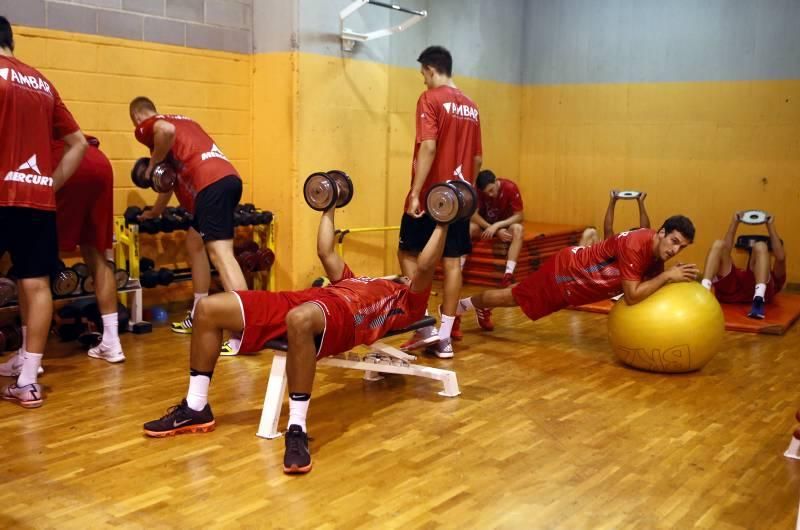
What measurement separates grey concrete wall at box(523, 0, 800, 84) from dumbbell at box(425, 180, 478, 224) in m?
3.61

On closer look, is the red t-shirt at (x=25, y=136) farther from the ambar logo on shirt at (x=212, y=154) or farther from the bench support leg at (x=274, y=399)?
the bench support leg at (x=274, y=399)

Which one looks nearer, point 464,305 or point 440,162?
point 440,162

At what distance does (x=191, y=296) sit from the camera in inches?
176

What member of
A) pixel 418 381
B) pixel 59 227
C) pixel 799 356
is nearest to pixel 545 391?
pixel 418 381

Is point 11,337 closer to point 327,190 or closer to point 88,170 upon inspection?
point 88,170

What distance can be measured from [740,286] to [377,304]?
2.57 metres

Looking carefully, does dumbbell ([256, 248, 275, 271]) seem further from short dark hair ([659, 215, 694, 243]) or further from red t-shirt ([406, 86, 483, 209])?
short dark hair ([659, 215, 694, 243])

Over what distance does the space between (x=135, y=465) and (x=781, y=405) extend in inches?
84.2

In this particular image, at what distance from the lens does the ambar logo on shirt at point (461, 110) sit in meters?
3.46

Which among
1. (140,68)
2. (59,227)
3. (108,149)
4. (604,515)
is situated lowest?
(604,515)

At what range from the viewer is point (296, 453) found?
2238 millimetres

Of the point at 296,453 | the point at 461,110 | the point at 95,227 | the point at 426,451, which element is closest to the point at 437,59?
the point at 461,110

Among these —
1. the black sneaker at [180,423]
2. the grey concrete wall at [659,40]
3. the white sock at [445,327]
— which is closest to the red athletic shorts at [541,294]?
the white sock at [445,327]

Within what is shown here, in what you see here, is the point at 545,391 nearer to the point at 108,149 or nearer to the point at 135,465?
the point at 135,465
